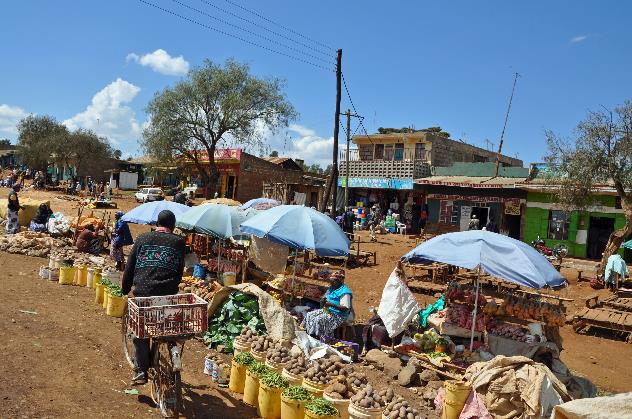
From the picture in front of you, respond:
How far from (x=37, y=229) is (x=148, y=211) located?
629 centimetres

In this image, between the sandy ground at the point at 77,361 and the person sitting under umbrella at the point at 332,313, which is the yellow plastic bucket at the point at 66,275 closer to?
the sandy ground at the point at 77,361

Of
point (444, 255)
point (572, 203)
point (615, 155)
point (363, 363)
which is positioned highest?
point (615, 155)

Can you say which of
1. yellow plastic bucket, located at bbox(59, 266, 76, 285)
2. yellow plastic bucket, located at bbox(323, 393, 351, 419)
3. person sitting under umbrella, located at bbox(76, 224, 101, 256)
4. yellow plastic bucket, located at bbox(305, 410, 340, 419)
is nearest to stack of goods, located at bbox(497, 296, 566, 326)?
yellow plastic bucket, located at bbox(323, 393, 351, 419)

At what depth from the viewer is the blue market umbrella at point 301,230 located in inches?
329

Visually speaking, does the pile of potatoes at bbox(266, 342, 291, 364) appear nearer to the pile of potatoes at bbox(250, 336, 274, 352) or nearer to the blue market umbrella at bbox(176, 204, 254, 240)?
the pile of potatoes at bbox(250, 336, 274, 352)

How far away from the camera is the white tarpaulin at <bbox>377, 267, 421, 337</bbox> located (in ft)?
25.4

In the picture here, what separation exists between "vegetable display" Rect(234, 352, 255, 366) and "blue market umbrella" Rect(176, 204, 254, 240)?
4652mm

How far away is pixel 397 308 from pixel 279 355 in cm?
251

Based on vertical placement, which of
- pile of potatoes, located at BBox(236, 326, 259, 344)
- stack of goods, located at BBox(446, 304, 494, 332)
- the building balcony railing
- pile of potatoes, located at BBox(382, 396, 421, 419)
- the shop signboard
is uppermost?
the building balcony railing

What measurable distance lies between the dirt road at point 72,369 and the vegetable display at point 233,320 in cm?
31

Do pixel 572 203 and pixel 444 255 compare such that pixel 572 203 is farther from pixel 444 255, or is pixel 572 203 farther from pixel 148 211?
pixel 148 211

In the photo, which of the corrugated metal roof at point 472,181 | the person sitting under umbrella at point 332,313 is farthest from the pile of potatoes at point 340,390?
the corrugated metal roof at point 472,181

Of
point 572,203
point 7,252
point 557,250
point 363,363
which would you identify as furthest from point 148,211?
point 557,250

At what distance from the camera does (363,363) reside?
296 inches
